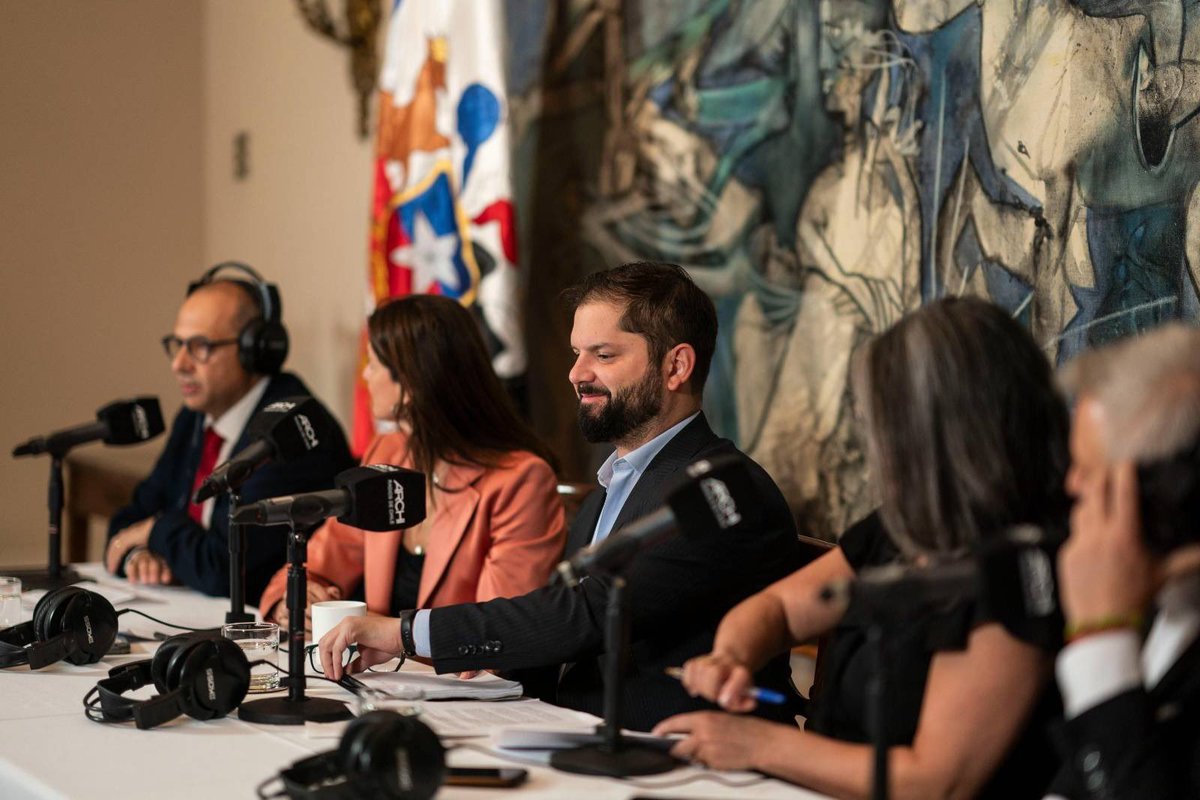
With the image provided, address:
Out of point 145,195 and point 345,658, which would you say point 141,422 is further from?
point 145,195

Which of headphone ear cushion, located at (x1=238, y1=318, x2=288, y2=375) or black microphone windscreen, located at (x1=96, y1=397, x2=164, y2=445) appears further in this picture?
headphone ear cushion, located at (x1=238, y1=318, x2=288, y2=375)

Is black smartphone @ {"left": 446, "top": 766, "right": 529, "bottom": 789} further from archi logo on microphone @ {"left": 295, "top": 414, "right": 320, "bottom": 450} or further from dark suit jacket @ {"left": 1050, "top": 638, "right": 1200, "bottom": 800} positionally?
archi logo on microphone @ {"left": 295, "top": 414, "right": 320, "bottom": 450}

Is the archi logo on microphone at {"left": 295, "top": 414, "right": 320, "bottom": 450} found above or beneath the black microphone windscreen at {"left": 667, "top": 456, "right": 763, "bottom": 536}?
beneath

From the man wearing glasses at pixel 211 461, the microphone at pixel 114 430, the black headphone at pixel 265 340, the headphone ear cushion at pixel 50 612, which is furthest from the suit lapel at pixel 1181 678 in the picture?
the black headphone at pixel 265 340

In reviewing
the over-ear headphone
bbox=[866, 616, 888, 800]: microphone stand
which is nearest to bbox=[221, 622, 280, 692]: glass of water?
bbox=[866, 616, 888, 800]: microphone stand

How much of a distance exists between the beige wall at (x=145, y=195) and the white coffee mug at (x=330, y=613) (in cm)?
295

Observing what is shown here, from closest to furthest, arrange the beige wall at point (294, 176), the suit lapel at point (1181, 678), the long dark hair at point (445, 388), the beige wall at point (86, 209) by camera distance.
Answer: the suit lapel at point (1181, 678) < the long dark hair at point (445, 388) < the beige wall at point (294, 176) < the beige wall at point (86, 209)

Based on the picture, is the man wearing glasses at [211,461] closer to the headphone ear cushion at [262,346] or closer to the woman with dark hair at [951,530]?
the headphone ear cushion at [262,346]

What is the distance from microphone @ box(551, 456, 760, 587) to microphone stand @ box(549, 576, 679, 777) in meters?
0.05

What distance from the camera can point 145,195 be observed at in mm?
5926

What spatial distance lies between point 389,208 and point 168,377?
1900 mm

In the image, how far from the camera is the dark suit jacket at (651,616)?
238 cm

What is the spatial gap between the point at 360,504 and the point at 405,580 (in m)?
0.95

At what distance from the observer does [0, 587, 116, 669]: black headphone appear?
2.49m
